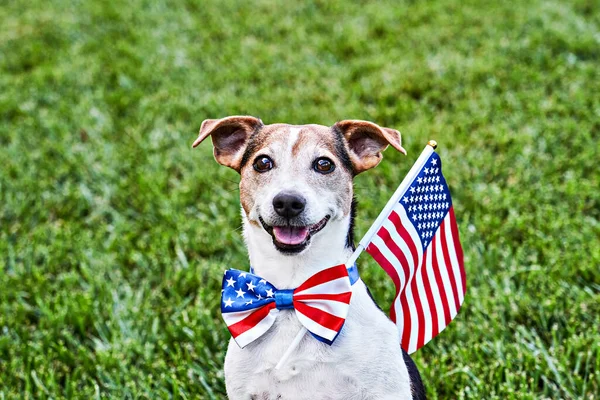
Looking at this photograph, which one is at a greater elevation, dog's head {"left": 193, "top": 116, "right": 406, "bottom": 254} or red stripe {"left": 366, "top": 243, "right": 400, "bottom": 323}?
dog's head {"left": 193, "top": 116, "right": 406, "bottom": 254}

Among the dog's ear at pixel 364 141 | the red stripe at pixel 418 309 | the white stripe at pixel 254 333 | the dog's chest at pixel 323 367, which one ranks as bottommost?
the red stripe at pixel 418 309

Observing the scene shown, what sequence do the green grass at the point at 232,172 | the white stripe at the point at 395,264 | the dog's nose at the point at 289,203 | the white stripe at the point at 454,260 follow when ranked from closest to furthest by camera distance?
the dog's nose at the point at 289,203 → the white stripe at the point at 395,264 → the white stripe at the point at 454,260 → the green grass at the point at 232,172

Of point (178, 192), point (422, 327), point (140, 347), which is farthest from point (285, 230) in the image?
point (178, 192)

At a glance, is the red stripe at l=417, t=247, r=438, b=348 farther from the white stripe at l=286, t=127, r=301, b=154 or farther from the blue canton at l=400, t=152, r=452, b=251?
the white stripe at l=286, t=127, r=301, b=154

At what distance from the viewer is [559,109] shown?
706cm

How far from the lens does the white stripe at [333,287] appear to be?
3059mm

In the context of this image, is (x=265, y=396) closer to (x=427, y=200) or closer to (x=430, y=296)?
(x=430, y=296)

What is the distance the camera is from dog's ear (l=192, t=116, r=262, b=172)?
3480mm

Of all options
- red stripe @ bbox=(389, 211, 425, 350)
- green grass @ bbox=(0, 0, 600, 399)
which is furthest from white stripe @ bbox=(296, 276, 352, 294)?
green grass @ bbox=(0, 0, 600, 399)

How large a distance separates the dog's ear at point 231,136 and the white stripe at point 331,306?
0.82 metres

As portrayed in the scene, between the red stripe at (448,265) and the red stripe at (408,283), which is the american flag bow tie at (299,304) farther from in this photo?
the red stripe at (448,265)

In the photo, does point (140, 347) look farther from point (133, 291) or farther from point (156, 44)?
point (156, 44)

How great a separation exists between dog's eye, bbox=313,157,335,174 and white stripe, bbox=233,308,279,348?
2.17 ft

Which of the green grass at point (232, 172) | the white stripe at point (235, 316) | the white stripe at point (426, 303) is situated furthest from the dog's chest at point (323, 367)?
the green grass at point (232, 172)
